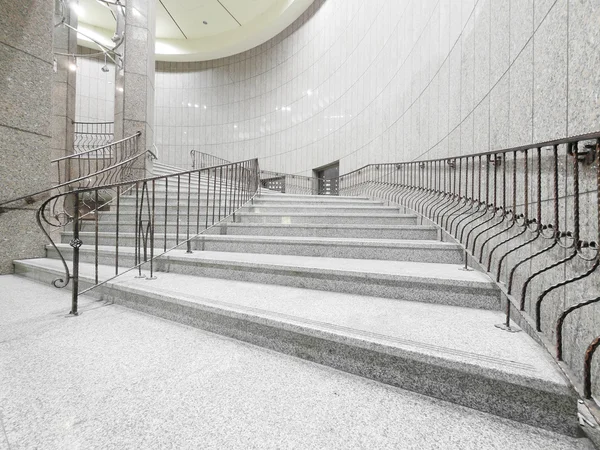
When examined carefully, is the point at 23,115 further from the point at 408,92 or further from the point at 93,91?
the point at 93,91

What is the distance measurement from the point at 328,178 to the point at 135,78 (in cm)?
636

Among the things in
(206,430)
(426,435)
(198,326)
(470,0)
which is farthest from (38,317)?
(470,0)

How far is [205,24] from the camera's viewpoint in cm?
1205

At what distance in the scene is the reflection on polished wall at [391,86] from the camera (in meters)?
1.53

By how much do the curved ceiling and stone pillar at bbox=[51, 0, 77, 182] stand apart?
584 cm

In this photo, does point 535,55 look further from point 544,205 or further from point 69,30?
point 69,30

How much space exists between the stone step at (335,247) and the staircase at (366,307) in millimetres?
11

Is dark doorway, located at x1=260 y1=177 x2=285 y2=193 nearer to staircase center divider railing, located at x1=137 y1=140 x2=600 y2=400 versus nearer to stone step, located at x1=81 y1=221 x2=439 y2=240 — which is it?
stone step, located at x1=81 y1=221 x2=439 y2=240

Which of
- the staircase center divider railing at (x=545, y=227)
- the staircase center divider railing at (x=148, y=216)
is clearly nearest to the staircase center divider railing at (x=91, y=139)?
the staircase center divider railing at (x=148, y=216)

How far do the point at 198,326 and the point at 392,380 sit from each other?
1.25 metres

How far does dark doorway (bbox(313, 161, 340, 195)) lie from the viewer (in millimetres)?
9695

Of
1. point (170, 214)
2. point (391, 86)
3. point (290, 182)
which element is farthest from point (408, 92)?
point (290, 182)

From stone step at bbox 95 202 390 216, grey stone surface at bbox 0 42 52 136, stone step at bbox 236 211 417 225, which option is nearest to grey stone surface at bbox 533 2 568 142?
stone step at bbox 236 211 417 225

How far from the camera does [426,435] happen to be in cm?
98
